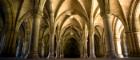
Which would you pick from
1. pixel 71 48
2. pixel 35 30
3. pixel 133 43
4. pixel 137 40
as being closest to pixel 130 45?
pixel 133 43

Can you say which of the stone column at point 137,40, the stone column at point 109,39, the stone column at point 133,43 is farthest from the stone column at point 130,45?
the stone column at point 109,39

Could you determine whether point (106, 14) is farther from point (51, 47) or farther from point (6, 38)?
point (6, 38)

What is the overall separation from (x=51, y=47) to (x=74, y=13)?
552 centimetres

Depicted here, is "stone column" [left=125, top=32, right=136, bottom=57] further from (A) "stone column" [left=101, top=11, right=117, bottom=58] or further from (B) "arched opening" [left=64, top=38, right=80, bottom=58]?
(B) "arched opening" [left=64, top=38, right=80, bottom=58]

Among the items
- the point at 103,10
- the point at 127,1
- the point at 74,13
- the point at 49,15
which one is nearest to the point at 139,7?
the point at 127,1

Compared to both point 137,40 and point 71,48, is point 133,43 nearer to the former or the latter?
point 137,40

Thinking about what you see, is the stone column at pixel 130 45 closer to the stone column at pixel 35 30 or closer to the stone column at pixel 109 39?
the stone column at pixel 109 39

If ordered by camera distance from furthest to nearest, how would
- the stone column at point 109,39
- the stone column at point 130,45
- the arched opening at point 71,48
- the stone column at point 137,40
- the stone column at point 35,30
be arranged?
the arched opening at point 71,48
the stone column at point 130,45
the stone column at point 137,40
the stone column at point 109,39
the stone column at point 35,30

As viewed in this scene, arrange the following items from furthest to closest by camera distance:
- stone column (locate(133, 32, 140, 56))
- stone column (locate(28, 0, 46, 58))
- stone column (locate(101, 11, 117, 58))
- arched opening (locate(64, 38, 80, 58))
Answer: arched opening (locate(64, 38, 80, 58)) → stone column (locate(133, 32, 140, 56)) → stone column (locate(101, 11, 117, 58)) → stone column (locate(28, 0, 46, 58))

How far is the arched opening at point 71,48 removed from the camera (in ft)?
99.9

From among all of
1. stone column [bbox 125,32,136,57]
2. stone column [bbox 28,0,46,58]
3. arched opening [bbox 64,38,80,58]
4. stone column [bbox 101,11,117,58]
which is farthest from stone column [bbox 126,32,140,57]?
arched opening [bbox 64,38,80,58]

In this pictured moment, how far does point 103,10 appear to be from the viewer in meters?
13.1

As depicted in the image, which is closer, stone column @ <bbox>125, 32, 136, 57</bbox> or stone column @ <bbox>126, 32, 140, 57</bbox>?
stone column @ <bbox>126, 32, 140, 57</bbox>

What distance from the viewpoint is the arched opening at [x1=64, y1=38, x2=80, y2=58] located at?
3045 cm
